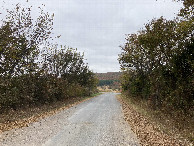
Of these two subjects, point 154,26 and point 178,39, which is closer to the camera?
point 178,39

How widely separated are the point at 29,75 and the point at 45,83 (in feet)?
9.38

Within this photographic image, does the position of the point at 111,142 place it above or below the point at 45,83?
below

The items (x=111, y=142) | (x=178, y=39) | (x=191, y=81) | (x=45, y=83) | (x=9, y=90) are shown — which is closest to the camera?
(x=111, y=142)

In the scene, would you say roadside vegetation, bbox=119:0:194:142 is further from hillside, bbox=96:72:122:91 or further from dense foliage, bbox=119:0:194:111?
hillside, bbox=96:72:122:91

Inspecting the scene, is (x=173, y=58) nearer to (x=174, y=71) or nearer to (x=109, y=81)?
(x=174, y=71)

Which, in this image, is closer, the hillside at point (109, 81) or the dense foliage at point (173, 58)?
the dense foliage at point (173, 58)

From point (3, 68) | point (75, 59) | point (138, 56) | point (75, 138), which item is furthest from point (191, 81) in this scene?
point (75, 59)

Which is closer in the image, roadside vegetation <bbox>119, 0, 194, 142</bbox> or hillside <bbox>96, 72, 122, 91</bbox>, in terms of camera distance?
roadside vegetation <bbox>119, 0, 194, 142</bbox>

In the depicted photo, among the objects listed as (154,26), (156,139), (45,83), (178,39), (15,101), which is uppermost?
(154,26)

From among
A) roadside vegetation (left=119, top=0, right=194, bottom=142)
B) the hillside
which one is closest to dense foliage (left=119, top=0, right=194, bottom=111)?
roadside vegetation (left=119, top=0, right=194, bottom=142)

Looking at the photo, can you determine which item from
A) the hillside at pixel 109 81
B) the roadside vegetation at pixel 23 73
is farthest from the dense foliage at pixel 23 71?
the hillside at pixel 109 81

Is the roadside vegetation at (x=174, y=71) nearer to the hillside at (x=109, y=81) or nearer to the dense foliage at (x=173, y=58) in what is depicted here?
the dense foliage at (x=173, y=58)

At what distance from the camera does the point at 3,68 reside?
14.4 metres

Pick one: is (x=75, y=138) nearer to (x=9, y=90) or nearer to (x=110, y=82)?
(x=9, y=90)
